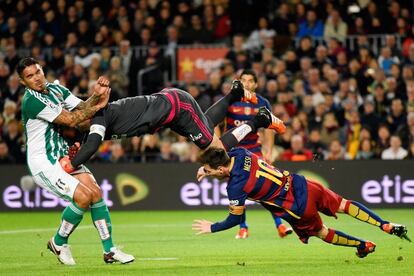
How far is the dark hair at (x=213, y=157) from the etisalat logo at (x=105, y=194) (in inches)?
384

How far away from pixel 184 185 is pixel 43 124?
29.5 feet

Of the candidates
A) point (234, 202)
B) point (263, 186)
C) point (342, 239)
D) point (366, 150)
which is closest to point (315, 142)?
point (366, 150)

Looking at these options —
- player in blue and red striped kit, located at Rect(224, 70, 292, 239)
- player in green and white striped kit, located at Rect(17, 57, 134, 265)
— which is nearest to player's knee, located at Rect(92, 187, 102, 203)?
player in green and white striped kit, located at Rect(17, 57, 134, 265)

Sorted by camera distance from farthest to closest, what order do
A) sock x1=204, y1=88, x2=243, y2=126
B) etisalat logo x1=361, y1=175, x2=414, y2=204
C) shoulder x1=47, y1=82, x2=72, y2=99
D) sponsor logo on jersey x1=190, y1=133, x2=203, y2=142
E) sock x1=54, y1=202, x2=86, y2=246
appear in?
etisalat logo x1=361, y1=175, x2=414, y2=204, sock x1=204, y1=88, x2=243, y2=126, sponsor logo on jersey x1=190, y1=133, x2=203, y2=142, shoulder x1=47, y1=82, x2=72, y2=99, sock x1=54, y1=202, x2=86, y2=246

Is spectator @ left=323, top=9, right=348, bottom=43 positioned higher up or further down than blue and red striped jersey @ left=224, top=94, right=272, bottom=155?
higher up

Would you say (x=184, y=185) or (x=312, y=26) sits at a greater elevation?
(x=312, y=26)

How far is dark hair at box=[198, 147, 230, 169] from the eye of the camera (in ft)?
34.3

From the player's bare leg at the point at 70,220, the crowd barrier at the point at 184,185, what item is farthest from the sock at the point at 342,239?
the crowd barrier at the point at 184,185

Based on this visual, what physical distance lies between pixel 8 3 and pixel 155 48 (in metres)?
4.90

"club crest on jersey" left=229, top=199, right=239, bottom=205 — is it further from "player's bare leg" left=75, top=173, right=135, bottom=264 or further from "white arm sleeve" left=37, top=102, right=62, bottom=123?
A: "white arm sleeve" left=37, top=102, right=62, bottom=123

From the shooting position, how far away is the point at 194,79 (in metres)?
23.2

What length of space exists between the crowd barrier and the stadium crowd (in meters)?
0.81

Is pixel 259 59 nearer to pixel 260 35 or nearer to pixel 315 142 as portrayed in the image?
pixel 260 35

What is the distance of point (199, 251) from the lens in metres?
12.8
